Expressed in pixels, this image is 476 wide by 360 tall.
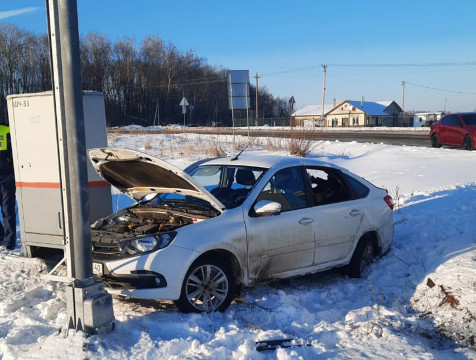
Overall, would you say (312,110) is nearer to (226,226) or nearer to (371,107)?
(371,107)

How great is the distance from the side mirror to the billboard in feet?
41.3

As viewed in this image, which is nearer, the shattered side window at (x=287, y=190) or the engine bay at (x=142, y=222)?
the engine bay at (x=142, y=222)

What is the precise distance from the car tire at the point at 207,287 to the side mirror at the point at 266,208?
68 cm

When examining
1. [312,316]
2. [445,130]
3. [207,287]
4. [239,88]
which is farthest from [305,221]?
[445,130]

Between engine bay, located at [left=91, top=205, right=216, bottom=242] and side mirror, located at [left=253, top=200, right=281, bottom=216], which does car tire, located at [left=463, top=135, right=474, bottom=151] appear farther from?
engine bay, located at [left=91, top=205, right=216, bottom=242]

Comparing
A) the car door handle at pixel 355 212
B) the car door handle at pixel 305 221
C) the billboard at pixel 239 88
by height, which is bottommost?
the car door handle at pixel 355 212

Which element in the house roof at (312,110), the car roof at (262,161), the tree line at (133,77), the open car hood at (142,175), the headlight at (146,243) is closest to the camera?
the headlight at (146,243)

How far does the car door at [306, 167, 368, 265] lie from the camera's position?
5773mm

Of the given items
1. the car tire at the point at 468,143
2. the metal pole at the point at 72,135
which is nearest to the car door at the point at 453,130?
the car tire at the point at 468,143

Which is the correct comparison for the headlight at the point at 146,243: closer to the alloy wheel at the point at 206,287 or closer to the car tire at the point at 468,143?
the alloy wheel at the point at 206,287

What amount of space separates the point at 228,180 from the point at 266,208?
89cm

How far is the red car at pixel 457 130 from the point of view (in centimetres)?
2011

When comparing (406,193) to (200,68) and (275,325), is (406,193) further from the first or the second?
(200,68)

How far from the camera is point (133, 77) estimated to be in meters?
80.4
